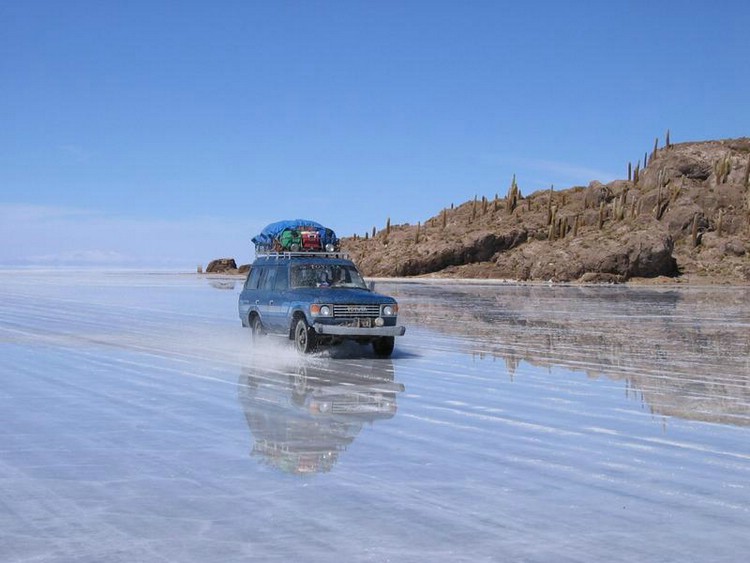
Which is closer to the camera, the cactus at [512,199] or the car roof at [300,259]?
the car roof at [300,259]

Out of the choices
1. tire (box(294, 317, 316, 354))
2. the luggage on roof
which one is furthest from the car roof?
the luggage on roof

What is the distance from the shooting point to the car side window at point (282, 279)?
60.5 feet

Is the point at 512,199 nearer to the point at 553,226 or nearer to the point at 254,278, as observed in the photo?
the point at 553,226

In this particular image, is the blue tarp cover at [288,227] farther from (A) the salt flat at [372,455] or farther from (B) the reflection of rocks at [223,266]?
(B) the reflection of rocks at [223,266]

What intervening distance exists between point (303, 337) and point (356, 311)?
43.9 inches

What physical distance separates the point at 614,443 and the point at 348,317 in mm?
8234

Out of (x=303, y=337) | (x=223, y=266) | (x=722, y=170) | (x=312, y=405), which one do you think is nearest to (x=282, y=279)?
(x=303, y=337)

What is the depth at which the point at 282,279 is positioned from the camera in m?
18.7

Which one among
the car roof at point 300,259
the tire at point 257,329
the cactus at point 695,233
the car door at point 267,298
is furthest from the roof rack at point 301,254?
the cactus at point 695,233

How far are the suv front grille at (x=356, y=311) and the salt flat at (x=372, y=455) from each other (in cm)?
83

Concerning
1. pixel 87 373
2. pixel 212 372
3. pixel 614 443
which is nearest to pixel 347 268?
pixel 212 372

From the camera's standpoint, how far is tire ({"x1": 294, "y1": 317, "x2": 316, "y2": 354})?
16.8 metres

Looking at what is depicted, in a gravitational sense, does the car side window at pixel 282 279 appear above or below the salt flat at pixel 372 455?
above

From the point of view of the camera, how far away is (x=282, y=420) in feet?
33.6
